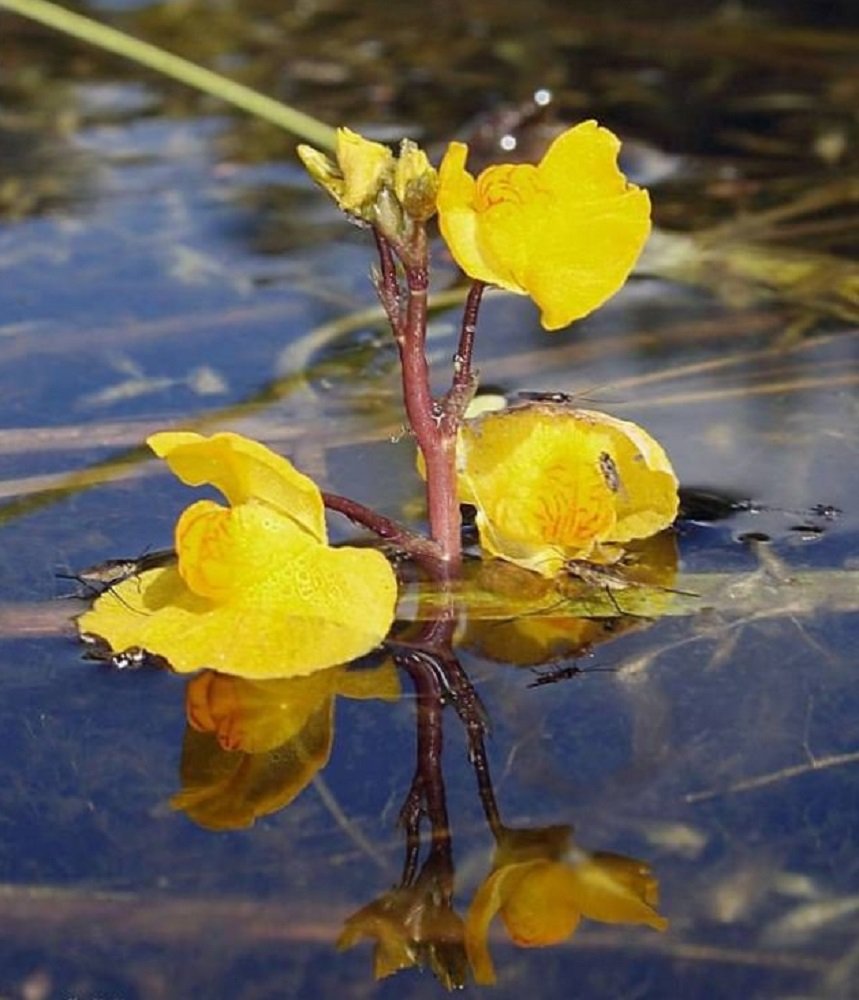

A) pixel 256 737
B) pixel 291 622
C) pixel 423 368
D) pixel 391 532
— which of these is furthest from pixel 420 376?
pixel 256 737

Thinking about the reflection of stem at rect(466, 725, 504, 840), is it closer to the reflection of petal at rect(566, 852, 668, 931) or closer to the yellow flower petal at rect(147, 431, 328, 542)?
the reflection of petal at rect(566, 852, 668, 931)

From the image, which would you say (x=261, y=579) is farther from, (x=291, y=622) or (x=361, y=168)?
(x=361, y=168)

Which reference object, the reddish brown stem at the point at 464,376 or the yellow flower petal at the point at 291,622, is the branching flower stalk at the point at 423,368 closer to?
the reddish brown stem at the point at 464,376

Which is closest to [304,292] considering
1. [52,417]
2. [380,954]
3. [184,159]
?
[52,417]

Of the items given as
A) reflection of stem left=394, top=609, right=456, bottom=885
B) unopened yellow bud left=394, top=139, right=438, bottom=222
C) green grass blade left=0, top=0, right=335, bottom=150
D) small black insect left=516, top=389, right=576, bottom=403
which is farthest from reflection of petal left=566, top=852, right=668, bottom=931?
green grass blade left=0, top=0, right=335, bottom=150

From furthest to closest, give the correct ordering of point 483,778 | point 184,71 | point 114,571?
point 184,71 < point 114,571 < point 483,778
